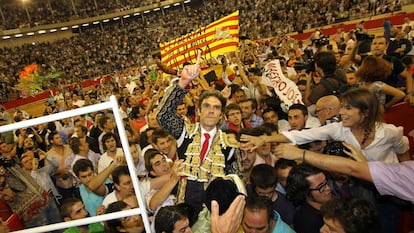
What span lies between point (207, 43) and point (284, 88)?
2.13 meters

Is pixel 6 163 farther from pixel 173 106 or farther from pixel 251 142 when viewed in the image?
pixel 251 142

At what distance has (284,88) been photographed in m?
4.12

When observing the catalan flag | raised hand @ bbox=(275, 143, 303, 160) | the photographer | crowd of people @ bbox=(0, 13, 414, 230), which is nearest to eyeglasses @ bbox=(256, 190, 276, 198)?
crowd of people @ bbox=(0, 13, 414, 230)

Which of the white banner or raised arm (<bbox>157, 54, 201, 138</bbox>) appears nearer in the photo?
raised arm (<bbox>157, 54, 201, 138</bbox>)

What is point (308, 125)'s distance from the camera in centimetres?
371

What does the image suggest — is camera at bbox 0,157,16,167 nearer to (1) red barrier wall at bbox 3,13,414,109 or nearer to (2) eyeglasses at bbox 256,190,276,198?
(2) eyeglasses at bbox 256,190,276,198

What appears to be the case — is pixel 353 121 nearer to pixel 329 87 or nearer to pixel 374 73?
pixel 374 73

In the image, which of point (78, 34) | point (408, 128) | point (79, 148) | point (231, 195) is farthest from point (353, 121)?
point (78, 34)

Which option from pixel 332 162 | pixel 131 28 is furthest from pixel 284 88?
pixel 131 28

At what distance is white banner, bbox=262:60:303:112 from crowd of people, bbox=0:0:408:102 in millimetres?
14449

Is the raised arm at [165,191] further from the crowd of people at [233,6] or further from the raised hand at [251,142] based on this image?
the crowd of people at [233,6]

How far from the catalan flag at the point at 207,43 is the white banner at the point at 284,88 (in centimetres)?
123

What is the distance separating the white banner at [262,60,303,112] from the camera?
12.9ft

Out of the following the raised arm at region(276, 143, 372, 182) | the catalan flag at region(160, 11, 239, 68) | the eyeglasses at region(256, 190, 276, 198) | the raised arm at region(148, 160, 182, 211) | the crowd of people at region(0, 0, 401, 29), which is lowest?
the eyeglasses at region(256, 190, 276, 198)
